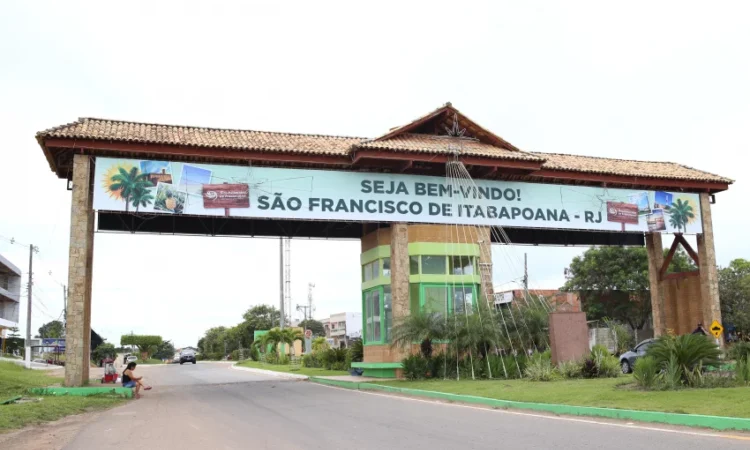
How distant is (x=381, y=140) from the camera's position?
1003 inches

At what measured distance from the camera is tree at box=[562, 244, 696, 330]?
51.6 meters

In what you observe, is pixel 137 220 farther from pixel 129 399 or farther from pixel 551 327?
pixel 551 327

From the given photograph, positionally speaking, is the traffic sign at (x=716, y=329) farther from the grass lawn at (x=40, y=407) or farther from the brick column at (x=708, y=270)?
the grass lawn at (x=40, y=407)

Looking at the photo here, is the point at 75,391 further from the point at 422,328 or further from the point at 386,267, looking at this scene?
the point at 386,267

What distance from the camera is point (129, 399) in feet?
68.5

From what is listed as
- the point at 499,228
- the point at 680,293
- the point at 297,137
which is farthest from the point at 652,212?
the point at 297,137

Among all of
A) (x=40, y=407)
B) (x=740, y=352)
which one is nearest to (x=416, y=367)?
(x=740, y=352)

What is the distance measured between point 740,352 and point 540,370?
582 cm

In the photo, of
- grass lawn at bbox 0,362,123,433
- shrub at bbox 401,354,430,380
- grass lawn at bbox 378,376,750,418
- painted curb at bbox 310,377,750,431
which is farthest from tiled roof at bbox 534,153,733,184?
grass lawn at bbox 0,362,123,433

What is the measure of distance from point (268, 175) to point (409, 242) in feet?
19.5

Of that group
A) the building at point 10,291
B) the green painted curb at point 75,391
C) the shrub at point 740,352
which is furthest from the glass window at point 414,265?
the building at point 10,291

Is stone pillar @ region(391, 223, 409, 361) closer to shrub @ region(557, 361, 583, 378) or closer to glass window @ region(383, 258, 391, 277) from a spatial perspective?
glass window @ region(383, 258, 391, 277)

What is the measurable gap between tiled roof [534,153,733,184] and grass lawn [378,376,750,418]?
11869 mm

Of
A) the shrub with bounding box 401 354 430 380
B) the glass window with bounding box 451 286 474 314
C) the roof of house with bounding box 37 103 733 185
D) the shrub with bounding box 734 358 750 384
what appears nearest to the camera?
the shrub with bounding box 734 358 750 384
